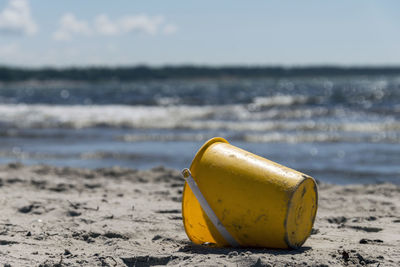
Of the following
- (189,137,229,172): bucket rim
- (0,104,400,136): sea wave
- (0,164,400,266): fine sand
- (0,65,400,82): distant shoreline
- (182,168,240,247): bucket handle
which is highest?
(189,137,229,172): bucket rim

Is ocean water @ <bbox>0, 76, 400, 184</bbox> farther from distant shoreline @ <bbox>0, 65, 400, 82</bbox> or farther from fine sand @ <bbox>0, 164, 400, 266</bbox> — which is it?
distant shoreline @ <bbox>0, 65, 400, 82</bbox>

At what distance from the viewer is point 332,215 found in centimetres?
403

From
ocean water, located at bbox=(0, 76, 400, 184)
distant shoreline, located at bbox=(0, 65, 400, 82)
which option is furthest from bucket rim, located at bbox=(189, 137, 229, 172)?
distant shoreline, located at bbox=(0, 65, 400, 82)

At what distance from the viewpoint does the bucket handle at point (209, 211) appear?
298 cm

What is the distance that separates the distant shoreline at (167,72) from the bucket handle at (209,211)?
69637 mm

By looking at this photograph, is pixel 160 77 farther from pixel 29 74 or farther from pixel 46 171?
pixel 46 171

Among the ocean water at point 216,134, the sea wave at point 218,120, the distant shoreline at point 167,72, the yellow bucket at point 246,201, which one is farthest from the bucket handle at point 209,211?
the distant shoreline at point 167,72

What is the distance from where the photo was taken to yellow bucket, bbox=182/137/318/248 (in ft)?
9.31

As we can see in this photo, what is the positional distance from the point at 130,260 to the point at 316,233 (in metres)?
1.35

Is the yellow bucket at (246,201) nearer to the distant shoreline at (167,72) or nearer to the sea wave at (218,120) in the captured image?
the sea wave at (218,120)

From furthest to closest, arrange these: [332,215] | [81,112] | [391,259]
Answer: [81,112], [332,215], [391,259]

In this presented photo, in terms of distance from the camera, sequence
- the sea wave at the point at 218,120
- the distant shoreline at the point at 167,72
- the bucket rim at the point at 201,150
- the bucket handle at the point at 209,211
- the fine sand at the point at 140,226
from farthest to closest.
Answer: the distant shoreline at the point at 167,72
the sea wave at the point at 218,120
the bucket rim at the point at 201,150
the bucket handle at the point at 209,211
the fine sand at the point at 140,226

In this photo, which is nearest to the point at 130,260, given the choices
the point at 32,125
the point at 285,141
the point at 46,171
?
the point at 46,171

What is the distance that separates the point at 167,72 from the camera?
8056 cm
